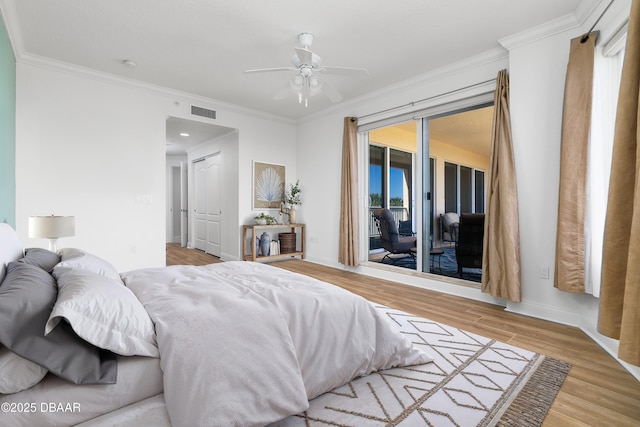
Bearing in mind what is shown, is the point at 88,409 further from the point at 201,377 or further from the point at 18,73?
the point at 18,73

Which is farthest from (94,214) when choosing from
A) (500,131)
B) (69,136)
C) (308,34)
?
(500,131)

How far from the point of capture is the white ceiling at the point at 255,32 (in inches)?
102

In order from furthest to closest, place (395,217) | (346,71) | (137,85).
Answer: (395,217) → (137,85) → (346,71)

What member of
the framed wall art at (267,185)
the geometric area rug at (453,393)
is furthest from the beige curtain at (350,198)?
the geometric area rug at (453,393)

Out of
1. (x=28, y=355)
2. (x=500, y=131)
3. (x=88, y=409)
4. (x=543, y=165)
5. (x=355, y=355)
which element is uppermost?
(x=500, y=131)

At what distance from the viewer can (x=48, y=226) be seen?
2.65m

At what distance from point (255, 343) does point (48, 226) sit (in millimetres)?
2517

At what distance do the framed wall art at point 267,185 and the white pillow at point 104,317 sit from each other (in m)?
4.31

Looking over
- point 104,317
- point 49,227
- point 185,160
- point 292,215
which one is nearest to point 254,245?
point 292,215

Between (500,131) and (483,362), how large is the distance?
2.19m

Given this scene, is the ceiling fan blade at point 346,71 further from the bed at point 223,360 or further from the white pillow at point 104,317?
the white pillow at point 104,317

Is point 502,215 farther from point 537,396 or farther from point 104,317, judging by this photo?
point 104,317

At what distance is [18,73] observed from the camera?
343 centimetres

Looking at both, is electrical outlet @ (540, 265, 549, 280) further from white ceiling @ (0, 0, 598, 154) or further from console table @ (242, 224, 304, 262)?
console table @ (242, 224, 304, 262)
